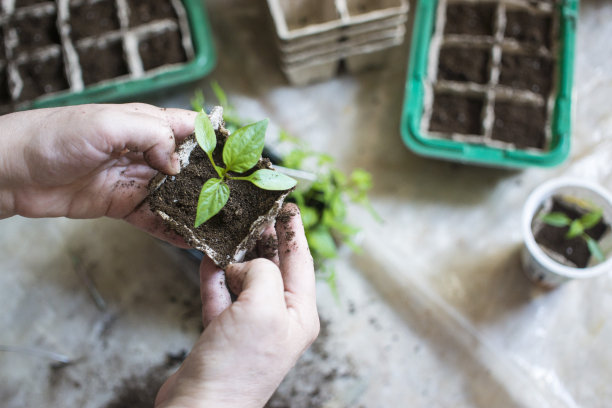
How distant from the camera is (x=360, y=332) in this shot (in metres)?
1.39

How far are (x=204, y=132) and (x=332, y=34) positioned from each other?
76 centimetres

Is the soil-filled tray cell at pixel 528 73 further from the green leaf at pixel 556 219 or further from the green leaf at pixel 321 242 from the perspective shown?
the green leaf at pixel 321 242

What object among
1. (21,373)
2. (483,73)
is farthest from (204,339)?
(483,73)

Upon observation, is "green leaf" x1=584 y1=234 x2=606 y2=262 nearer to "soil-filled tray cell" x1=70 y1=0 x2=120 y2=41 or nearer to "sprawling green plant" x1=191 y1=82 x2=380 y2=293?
"sprawling green plant" x1=191 y1=82 x2=380 y2=293

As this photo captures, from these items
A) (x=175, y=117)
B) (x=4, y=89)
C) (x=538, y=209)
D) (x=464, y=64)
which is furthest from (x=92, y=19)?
(x=538, y=209)

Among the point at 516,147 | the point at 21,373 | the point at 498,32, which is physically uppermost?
the point at 498,32

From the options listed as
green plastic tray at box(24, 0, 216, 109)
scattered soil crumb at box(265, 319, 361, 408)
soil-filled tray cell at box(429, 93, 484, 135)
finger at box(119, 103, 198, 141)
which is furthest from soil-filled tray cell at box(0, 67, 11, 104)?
soil-filled tray cell at box(429, 93, 484, 135)

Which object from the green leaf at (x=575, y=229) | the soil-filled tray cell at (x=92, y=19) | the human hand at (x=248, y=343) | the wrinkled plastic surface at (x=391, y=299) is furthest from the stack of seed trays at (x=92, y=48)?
the green leaf at (x=575, y=229)

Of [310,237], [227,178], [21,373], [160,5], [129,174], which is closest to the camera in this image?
[227,178]

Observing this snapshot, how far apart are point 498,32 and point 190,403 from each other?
1369 mm

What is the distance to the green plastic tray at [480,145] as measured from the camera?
1378mm

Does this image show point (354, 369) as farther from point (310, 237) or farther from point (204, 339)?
point (204, 339)

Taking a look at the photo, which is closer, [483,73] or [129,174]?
[129,174]

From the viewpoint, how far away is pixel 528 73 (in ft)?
4.96
